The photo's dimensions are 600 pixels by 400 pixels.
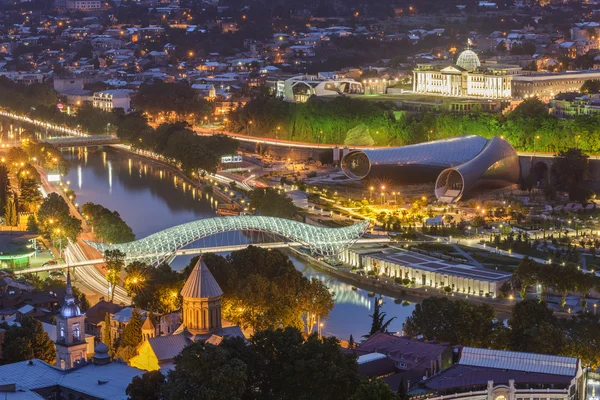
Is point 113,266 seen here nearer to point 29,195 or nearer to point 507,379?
point 29,195

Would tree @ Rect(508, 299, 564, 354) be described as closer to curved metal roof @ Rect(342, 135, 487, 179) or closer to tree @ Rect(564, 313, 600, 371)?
tree @ Rect(564, 313, 600, 371)

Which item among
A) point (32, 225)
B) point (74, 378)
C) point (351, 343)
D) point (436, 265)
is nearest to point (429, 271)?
point (436, 265)

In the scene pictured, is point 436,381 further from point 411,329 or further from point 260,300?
point 260,300

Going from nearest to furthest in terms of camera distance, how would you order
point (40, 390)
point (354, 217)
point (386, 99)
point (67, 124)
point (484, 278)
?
1. point (40, 390)
2. point (484, 278)
3. point (354, 217)
4. point (386, 99)
5. point (67, 124)

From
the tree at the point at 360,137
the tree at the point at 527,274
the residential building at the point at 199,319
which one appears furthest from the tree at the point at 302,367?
the tree at the point at 360,137

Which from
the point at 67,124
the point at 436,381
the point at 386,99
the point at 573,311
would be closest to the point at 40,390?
the point at 436,381

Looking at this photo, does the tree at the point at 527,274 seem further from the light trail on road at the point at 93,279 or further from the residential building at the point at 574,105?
the residential building at the point at 574,105
